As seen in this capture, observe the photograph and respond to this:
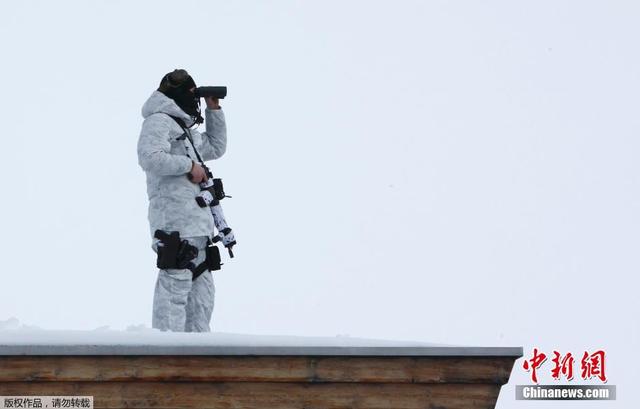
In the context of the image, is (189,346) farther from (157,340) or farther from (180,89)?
(180,89)

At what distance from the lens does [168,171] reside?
27.2 feet

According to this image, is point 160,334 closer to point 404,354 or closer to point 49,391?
point 49,391

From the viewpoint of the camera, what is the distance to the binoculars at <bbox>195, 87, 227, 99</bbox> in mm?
8871

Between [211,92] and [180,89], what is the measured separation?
0.97 ft

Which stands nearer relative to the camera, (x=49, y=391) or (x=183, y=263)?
(x=49, y=391)

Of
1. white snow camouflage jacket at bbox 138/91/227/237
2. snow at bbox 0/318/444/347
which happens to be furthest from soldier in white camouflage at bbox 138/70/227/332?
snow at bbox 0/318/444/347

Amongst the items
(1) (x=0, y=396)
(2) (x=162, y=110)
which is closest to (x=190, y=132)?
(2) (x=162, y=110)

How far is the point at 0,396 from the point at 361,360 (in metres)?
2.34

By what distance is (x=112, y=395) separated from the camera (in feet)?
21.1

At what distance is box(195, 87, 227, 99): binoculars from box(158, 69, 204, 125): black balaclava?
6 centimetres

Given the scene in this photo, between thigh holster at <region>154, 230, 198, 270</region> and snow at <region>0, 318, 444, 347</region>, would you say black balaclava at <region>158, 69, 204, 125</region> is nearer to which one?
thigh holster at <region>154, 230, 198, 270</region>

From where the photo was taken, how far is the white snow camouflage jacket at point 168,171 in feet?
27.3

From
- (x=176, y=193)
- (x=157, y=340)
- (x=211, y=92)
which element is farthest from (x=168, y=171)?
(x=157, y=340)

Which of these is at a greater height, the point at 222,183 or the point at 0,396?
the point at 222,183
